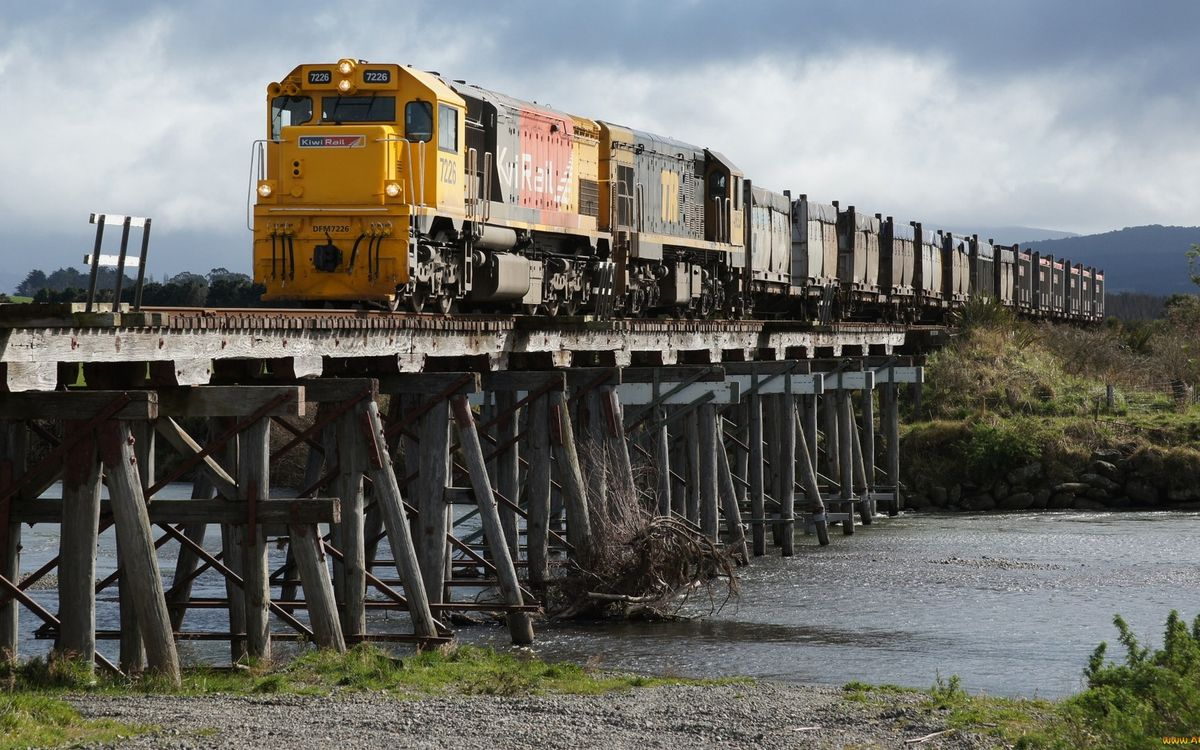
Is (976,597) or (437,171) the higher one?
(437,171)

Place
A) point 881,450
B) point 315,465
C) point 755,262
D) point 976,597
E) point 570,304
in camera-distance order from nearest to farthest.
→ point 315,465 < point 976,597 < point 570,304 < point 755,262 < point 881,450

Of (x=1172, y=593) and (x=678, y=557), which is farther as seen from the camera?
(x=1172, y=593)

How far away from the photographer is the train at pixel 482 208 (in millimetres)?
→ 17312

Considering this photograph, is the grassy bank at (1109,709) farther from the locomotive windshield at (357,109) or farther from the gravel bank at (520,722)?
the locomotive windshield at (357,109)

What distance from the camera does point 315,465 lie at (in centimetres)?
1812

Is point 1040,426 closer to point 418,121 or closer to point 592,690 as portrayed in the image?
point 418,121

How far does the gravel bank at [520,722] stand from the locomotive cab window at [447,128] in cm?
819

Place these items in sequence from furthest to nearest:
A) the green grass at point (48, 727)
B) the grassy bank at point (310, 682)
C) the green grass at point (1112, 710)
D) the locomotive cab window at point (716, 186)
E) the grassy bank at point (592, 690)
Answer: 1. the locomotive cab window at point (716, 186)
2. the green grass at point (1112, 710)
3. the grassy bank at point (592, 690)
4. the grassy bank at point (310, 682)
5. the green grass at point (48, 727)

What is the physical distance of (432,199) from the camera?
17.6 metres

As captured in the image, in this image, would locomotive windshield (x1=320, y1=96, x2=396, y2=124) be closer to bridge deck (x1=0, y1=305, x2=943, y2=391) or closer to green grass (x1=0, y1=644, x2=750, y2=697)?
bridge deck (x1=0, y1=305, x2=943, y2=391)

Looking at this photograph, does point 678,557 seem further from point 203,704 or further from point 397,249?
point 203,704

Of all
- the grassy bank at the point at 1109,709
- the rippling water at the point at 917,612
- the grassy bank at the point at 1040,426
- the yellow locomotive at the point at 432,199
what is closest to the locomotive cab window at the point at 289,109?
the yellow locomotive at the point at 432,199

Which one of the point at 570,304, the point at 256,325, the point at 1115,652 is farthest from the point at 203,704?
the point at 570,304

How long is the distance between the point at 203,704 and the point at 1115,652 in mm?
9836
